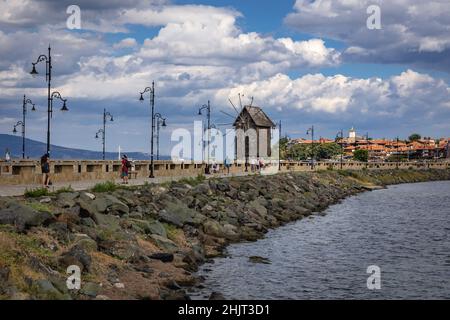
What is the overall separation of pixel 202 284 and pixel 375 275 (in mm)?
8459

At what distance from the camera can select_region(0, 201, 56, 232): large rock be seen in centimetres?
2044

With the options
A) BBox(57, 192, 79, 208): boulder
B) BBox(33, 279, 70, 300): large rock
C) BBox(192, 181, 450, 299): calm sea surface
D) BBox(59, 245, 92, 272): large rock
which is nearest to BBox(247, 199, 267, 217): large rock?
BBox(192, 181, 450, 299): calm sea surface

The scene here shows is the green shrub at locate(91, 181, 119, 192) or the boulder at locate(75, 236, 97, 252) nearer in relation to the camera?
the boulder at locate(75, 236, 97, 252)

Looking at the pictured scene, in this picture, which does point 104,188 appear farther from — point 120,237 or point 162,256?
point 162,256

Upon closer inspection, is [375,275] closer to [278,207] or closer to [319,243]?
[319,243]

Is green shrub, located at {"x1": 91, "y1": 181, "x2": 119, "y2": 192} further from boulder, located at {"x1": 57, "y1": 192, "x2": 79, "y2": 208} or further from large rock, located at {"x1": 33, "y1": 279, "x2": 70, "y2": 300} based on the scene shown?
large rock, located at {"x1": 33, "y1": 279, "x2": 70, "y2": 300}

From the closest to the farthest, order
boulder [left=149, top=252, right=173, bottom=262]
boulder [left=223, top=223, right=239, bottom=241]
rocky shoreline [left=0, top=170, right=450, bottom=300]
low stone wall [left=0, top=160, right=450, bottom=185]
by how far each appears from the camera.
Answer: rocky shoreline [left=0, top=170, right=450, bottom=300] → boulder [left=149, top=252, right=173, bottom=262] → boulder [left=223, top=223, right=239, bottom=241] → low stone wall [left=0, top=160, right=450, bottom=185]

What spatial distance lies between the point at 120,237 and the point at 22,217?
4.78m

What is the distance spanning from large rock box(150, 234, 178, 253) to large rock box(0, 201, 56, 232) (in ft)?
19.2

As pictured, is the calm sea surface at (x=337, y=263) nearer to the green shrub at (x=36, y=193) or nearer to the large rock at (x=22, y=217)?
the large rock at (x=22, y=217)

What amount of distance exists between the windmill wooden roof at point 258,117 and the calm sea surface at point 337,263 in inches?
2972
